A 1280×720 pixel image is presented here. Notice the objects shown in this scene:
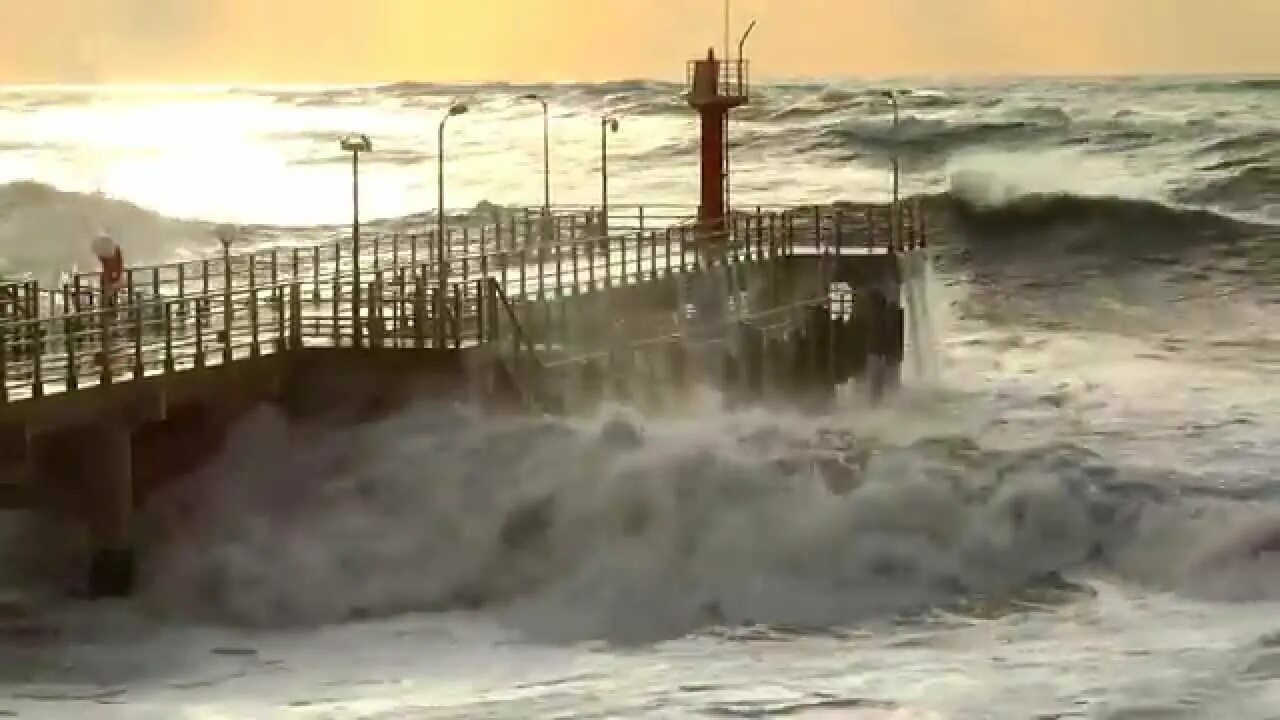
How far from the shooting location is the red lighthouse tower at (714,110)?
1486 inches

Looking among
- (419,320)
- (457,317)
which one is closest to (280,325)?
(419,320)

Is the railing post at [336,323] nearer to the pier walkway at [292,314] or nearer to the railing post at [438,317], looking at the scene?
the pier walkway at [292,314]

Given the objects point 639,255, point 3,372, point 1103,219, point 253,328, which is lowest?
point 3,372

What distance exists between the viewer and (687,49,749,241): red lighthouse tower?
37750 millimetres

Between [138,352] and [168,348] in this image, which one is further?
[168,348]

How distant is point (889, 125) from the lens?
280 ft

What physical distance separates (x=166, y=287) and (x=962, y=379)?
13.7 metres

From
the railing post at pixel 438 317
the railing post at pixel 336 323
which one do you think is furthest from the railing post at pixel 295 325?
the railing post at pixel 438 317

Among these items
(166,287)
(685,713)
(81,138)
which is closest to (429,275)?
(166,287)

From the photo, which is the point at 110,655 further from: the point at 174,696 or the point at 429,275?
the point at 429,275

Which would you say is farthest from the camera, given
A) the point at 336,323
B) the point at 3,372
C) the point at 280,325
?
the point at 336,323

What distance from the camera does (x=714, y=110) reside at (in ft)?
125

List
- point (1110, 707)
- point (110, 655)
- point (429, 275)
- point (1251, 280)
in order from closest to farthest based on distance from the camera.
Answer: point (1110, 707), point (110, 655), point (429, 275), point (1251, 280)

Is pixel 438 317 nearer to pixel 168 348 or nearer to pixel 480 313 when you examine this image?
pixel 480 313
